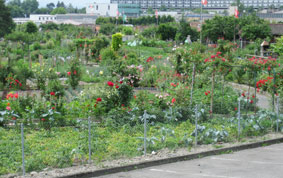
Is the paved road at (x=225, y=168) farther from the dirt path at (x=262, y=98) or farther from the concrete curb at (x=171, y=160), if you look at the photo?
the dirt path at (x=262, y=98)

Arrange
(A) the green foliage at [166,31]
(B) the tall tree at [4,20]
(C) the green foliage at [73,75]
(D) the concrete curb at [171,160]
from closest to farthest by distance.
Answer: (D) the concrete curb at [171,160]
(C) the green foliage at [73,75]
(A) the green foliage at [166,31]
(B) the tall tree at [4,20]

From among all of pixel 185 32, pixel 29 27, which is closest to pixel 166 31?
pixel 185 32

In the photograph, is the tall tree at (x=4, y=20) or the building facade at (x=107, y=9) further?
the building facade at (x=107, y=9)

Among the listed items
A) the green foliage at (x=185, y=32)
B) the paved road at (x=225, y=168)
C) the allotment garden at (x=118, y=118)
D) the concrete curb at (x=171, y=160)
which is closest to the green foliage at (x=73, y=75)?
the allotment garden at (x=118, y=118)

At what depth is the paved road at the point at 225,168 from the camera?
903 cm

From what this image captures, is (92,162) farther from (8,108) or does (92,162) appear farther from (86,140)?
(8,108)

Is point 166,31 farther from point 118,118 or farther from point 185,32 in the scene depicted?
point 118,118

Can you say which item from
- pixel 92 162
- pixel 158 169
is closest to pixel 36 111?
pixel 92 162

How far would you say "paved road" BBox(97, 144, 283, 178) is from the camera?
355 inches

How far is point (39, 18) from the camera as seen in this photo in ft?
495

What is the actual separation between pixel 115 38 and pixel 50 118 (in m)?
20.9

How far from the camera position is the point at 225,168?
9531 mm

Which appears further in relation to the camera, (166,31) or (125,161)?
(166,31)

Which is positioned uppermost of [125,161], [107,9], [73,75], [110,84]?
[107,9]
